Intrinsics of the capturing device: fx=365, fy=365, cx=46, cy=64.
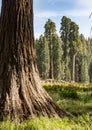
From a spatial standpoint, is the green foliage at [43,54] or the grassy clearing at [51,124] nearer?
the grassy clearing at [51,124]

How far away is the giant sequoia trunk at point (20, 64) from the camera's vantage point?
295 inches

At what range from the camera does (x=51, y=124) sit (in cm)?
662

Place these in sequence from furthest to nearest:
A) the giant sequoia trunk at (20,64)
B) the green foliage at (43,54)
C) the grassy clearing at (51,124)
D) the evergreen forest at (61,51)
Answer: the green foliage at (43,54), the evergreen forest at (61,51), the giant sequoia trunk at (20,64), the grassy clearing at (51,124)

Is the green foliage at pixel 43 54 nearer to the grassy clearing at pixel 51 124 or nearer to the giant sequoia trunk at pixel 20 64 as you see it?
the giant sequoia trunk at pixel 20 64

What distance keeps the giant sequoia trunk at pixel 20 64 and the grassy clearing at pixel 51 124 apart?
60 centimetres

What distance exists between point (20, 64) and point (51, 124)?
1.64m

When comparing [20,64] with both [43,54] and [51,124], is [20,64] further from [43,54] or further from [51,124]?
[43,54]

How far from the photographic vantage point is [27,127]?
6410 mm

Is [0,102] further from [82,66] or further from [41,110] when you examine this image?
[82,66]

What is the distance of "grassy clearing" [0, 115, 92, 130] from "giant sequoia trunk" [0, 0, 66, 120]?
0.60m

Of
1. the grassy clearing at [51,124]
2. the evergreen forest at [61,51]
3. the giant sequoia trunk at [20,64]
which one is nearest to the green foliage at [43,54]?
the evergreen forest at [61,51]

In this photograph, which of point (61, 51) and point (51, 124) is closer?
point (51, 124)

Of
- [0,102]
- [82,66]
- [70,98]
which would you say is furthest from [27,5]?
[82,66]

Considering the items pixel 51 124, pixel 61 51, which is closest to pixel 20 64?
pixel 51 124
